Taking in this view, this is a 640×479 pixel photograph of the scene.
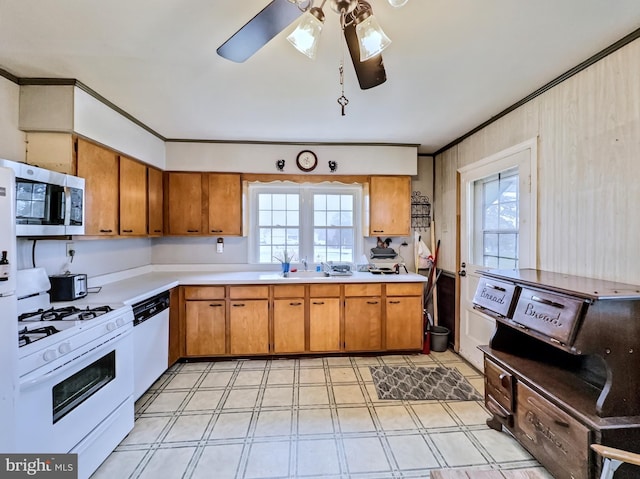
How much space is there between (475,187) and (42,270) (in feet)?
12.9

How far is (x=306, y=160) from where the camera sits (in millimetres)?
3543

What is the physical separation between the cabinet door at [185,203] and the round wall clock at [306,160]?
124 cm

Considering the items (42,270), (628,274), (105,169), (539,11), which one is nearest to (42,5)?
(105,169)

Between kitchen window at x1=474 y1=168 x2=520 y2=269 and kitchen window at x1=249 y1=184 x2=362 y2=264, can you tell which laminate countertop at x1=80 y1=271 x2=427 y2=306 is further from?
kitchen window at x1=474 y1=168 x2=520 y2=269

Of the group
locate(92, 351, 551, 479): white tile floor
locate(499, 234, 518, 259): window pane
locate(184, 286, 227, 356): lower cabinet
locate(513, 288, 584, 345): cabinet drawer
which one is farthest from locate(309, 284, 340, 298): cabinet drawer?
locate(513, 288, 584, 345): cabinet drawer

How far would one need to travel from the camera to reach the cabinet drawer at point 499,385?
1852 mm

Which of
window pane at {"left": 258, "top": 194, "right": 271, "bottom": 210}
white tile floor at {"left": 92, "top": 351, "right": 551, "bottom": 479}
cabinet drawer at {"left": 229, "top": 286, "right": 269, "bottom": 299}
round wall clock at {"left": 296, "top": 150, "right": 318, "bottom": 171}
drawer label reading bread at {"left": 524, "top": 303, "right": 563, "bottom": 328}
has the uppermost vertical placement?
round wall clock at {"left": 296, "top": 150, "right": 318, "bottom": 171}

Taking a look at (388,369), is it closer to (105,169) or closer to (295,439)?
(295,439)

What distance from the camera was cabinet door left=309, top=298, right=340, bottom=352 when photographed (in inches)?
126

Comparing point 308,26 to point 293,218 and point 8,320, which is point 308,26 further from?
point 293,218

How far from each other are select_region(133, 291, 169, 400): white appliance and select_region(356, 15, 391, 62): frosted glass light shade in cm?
239

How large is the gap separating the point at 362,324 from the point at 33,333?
8.84ft

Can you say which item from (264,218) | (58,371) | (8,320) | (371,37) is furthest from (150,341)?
(371,37)
